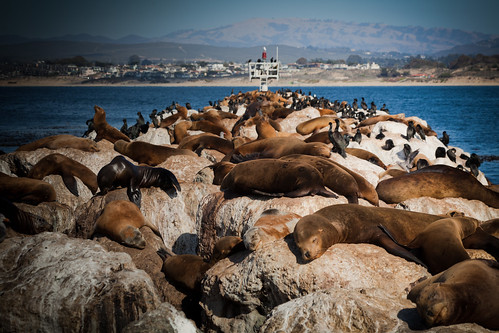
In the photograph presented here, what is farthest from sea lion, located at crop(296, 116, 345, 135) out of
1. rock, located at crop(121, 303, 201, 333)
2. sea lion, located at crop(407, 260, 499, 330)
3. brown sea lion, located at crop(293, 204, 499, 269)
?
sea lion, located at crop(407, 260, 499, 330)

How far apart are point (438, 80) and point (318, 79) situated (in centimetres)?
3653

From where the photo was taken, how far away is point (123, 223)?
6.13 metres

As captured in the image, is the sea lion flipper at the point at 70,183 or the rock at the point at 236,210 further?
the sea lion flipper at the point at 70,183

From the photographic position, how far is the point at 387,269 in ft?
14.6

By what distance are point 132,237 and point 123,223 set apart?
A: 0.28 m

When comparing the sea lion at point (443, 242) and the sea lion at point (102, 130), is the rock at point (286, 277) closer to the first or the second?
the sea lion at point (443, 242)

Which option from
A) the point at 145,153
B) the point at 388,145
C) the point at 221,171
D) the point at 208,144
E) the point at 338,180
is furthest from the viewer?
the point at 388,145

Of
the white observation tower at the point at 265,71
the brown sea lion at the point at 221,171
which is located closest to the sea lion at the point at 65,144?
the brown sea lion at the point at 221,171

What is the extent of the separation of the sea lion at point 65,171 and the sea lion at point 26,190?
2.48 feet

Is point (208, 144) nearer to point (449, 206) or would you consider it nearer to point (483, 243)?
point (449, 206)

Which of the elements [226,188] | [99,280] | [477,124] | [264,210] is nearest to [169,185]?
[226,188]

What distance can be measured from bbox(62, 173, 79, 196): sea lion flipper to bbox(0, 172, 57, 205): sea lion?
669mm

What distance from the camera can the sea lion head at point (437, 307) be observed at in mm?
3246

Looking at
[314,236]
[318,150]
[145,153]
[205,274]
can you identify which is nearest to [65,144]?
[145,153]
